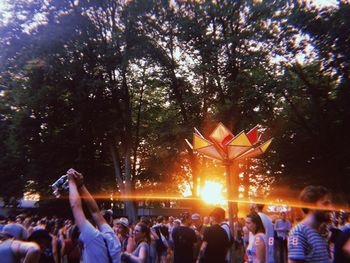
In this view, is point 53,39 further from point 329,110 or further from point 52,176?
point 329,110

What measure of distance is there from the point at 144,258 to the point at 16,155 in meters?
25.3

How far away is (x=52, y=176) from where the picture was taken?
92.6ft

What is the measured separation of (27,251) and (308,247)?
3119 mm

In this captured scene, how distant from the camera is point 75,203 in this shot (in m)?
3.98

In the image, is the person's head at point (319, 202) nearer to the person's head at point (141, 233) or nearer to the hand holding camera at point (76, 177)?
the hand holding camera at point (76, 177)

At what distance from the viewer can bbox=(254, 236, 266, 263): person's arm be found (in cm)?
631

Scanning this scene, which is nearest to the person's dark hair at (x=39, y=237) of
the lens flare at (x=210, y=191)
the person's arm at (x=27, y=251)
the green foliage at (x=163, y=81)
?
the person's arm at (x=27, y=251)

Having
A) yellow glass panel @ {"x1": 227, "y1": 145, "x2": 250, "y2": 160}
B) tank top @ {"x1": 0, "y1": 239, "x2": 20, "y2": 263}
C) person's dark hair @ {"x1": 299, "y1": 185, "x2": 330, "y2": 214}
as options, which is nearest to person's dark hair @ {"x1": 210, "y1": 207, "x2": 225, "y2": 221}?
yellow glass panel @ {"x1": 227, "y1": 145, "x2": 250, "y2": 160}

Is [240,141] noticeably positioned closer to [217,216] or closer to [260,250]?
[217,216]

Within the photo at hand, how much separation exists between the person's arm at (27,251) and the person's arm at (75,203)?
99cm

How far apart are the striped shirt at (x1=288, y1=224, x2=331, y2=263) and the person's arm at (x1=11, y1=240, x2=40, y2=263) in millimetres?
2793

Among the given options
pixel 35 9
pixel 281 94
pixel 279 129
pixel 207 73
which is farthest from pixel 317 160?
pixel 35 9

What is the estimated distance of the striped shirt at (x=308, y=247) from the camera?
12.6ft

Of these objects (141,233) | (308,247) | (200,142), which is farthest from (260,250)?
(200,142)
